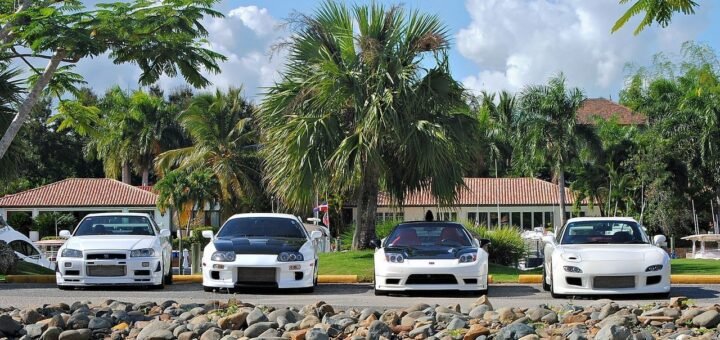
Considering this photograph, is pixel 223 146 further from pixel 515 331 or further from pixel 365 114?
pixel 515 331

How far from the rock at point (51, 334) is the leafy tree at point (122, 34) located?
773 centimetres

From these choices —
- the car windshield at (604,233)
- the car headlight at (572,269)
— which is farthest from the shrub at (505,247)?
the car headlight at (572,269)

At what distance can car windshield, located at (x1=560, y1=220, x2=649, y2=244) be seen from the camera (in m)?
15.4

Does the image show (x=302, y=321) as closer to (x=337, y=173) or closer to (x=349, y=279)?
(x=349, y=279)

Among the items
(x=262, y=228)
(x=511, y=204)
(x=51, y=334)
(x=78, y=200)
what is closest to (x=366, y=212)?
(x=262, y=228)

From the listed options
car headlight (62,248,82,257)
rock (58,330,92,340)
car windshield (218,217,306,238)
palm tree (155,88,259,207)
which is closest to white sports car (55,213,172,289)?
car headlight (62,248,82,257)

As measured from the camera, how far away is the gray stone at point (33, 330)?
1013cm

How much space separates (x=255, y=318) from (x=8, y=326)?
263 cm

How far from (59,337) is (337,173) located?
1209cm

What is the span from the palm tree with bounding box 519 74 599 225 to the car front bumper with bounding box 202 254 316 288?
40.5 m

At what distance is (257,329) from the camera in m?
9.83

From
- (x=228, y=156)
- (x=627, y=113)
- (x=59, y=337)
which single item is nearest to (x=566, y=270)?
(x=59, y=337)

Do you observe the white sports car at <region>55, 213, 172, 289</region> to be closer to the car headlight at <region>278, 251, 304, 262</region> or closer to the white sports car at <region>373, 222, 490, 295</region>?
the car headlight at <region>278, 251, 304, 262</region>

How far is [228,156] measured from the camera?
53.6 m
